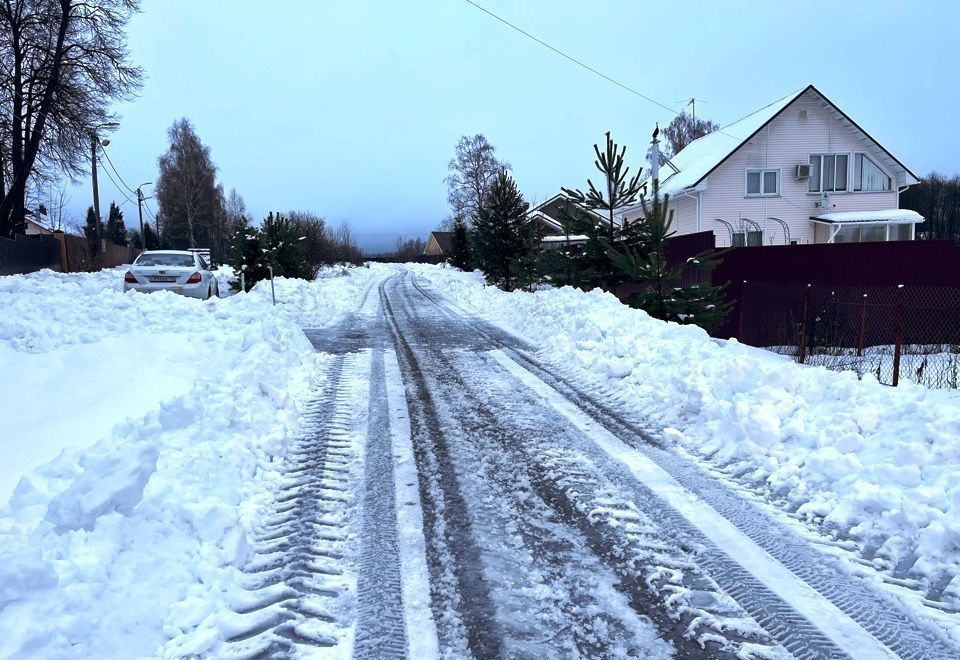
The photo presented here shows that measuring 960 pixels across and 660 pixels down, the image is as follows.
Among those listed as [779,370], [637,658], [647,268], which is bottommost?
[637,658]

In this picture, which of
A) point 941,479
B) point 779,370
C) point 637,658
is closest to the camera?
point 637,658

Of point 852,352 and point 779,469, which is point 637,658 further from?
point 852,352

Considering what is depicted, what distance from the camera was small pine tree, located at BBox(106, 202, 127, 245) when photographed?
226ft

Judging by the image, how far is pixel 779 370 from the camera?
6.30 meters

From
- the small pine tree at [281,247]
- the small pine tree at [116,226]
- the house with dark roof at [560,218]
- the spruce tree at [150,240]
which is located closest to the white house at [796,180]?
the house with dark roof at [560,218]

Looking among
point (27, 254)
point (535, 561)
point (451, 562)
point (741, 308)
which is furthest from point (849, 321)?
point (27, 254)

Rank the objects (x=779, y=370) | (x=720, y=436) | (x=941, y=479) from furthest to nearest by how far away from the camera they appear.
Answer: (x=779, y=370), (x=720, y=436), (x=941, y=479)

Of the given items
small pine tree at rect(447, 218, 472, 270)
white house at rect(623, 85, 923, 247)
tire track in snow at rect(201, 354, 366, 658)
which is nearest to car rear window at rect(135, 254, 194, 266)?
tire track in snow at rect(201, 354, 366, 658)

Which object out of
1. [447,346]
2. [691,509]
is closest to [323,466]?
[691,509]

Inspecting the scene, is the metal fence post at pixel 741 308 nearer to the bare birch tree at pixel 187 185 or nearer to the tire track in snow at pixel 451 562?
the tire track in snow at pixel 451 562

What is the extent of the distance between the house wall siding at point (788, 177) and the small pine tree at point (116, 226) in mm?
66687

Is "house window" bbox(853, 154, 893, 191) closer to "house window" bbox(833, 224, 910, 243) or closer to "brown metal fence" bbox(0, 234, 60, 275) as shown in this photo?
"house window" bbox(833, 224, 910, 243)

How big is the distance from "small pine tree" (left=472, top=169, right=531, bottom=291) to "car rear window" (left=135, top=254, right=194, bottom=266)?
461 inches

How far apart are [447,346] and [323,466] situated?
6.41 m
